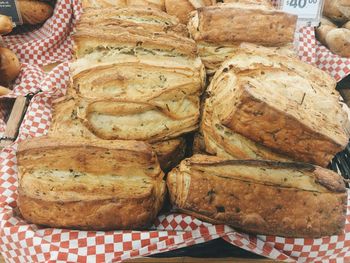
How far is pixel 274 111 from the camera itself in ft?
4.53

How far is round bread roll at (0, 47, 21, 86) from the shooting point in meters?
2.59

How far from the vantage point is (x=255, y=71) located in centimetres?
160

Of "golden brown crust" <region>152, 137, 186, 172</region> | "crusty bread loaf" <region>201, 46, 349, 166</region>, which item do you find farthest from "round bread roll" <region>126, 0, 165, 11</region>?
"golden brown crust" <region>152, 137, 186, 172</region>

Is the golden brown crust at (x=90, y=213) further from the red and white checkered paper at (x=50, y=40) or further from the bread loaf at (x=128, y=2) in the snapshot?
the red and white checkered paper at (x=50, y=40)

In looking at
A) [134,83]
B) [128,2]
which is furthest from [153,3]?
[134,83]

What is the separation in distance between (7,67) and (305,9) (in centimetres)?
204

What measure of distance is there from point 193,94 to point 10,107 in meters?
1.33

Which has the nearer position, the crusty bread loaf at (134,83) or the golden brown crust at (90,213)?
the golden brown crust at (90,213)

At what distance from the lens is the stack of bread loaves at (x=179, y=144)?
4.67 feet

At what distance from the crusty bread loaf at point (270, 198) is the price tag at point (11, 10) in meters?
2.19

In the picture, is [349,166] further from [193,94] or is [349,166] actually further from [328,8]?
[328,8]

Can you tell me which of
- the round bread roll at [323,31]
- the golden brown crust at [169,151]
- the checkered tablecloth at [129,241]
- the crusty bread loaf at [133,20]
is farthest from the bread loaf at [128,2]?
the checkered tablecloth at [129,241]

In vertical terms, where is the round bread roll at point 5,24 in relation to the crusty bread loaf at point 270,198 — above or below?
above

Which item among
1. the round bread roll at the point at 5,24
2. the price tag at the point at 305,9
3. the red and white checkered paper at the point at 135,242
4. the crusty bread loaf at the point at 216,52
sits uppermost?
the price tag at the point at 305,9
